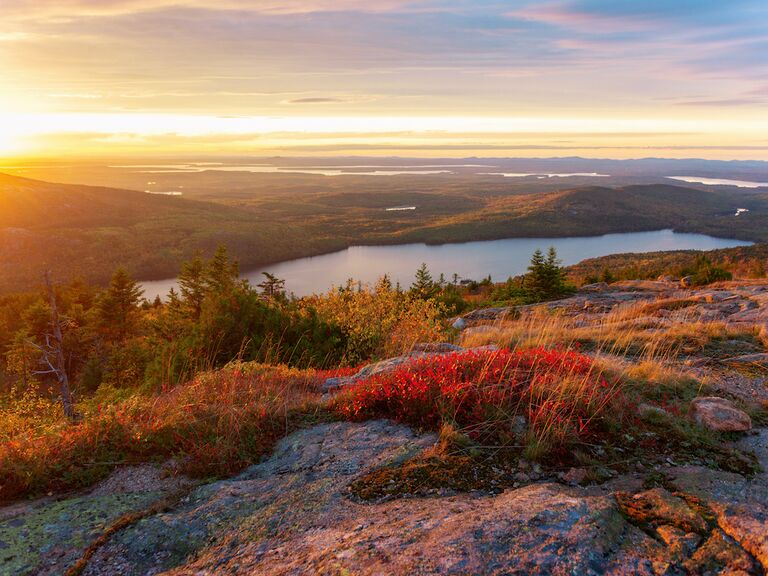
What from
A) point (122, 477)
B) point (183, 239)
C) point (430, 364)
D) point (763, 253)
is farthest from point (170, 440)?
point (183, 239)

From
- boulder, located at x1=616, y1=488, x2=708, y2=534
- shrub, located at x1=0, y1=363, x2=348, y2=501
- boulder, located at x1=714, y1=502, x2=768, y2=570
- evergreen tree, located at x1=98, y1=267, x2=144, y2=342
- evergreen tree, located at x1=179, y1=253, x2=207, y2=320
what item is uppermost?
boulder, located at x1=714, y1=502, x2=768, y2=570

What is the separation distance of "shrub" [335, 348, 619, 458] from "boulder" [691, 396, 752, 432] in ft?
2.76

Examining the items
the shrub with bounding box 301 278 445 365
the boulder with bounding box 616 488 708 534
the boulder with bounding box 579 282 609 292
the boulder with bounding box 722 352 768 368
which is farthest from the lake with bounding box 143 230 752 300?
the boulder with bounding box 616 488 708 534

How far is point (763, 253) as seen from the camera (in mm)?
34906

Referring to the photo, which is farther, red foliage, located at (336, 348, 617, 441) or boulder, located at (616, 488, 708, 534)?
red foliage, located at (336, 348, 617, 441)

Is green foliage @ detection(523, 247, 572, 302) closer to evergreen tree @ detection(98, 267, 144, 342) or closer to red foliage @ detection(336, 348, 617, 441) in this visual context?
red foliage @ detection(336, 348, 617, 441)

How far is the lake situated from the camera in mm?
75750

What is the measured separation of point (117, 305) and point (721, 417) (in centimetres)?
3337

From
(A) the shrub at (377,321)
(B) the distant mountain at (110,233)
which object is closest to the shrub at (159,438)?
(A) the shrub at (377,321)

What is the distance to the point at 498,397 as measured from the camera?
16.7 ft

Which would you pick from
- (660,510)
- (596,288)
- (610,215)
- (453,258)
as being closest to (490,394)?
(660,510)

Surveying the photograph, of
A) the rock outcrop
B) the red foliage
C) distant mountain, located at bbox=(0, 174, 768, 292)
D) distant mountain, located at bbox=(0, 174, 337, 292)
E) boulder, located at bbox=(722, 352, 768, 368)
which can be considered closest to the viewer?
the rock outcrop

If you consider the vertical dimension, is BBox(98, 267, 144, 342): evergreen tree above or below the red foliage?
below

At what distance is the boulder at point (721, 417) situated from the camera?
4879 millimetres
